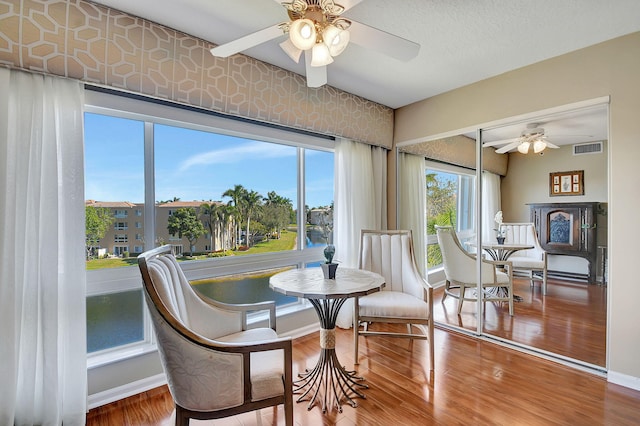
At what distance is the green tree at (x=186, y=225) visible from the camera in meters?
2.27

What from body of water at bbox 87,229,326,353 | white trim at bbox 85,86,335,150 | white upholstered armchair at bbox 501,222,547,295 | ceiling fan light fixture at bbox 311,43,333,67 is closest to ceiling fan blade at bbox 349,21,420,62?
ceiling fan light fixture at bbox 311,43,333,67

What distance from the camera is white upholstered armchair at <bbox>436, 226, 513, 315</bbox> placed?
2826 mm

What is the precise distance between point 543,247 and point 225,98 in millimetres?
3096

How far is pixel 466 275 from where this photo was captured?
9.77 ft

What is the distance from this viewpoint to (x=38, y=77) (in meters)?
1.59

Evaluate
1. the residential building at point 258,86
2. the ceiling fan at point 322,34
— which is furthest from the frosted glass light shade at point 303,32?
the residential building at point 258,86

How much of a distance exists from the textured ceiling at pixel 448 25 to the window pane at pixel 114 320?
1940 millimetres

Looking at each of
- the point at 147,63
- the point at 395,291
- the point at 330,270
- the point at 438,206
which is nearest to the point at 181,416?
the point at 330,270

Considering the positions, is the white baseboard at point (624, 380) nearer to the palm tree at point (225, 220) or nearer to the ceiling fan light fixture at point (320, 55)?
the ceiling fan light fixture at point (320, 55)

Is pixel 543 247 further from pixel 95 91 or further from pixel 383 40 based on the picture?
pixel 95 91

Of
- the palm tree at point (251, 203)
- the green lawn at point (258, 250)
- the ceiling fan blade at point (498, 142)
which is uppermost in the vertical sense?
the ceiling fan blade at point (498, 142)

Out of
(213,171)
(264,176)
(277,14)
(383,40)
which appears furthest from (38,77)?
(383,40)

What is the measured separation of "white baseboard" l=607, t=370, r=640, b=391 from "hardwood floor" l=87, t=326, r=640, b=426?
0.16 feet

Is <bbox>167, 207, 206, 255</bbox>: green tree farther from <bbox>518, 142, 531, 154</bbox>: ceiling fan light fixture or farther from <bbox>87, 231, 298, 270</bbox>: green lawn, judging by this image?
<bbox>518, 142, 531, 154</bbox>: ceiling fan light fixture
